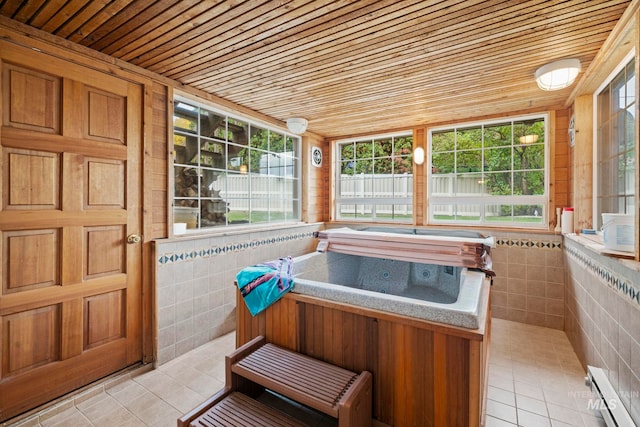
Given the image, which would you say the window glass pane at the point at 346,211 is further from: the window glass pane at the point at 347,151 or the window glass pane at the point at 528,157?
the window glass pane at the point at 528,157

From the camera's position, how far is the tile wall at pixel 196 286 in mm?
2332

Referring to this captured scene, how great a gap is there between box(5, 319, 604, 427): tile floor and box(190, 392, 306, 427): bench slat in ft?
1.06

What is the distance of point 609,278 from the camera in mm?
1750

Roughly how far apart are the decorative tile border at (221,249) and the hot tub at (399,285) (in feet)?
2.31

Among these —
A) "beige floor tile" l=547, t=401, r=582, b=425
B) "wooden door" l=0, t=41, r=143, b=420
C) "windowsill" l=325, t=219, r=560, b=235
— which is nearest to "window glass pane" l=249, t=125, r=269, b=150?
"wooden door" l=0, t=41, r=143, b=420

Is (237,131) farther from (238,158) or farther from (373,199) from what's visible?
(373,199)

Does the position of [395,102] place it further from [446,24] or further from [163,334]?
[163,334]

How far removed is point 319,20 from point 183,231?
195 centimetres

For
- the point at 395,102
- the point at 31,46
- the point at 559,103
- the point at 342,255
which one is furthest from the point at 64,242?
the point at 559,103

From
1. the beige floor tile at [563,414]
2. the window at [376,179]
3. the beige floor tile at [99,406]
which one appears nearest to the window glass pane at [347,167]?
the window at [376,179]

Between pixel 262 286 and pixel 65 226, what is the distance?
132cm

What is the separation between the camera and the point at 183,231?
253cm

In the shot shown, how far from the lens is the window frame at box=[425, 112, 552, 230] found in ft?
10.3

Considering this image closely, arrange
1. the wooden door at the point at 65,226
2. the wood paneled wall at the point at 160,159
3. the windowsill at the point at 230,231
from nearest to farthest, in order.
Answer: the wooden door at the point at 65,226 < the wood paneled wall at the point at 160,159 < the windowsill at the point at 230,231
